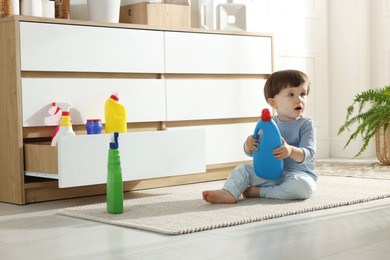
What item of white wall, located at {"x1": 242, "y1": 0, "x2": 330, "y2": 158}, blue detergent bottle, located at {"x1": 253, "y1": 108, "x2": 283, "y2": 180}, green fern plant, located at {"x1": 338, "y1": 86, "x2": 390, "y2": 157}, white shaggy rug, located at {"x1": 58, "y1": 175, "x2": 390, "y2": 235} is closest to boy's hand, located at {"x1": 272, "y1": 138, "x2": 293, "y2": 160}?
blue detergent bottle, located at {"x1": 253, "y1": 108, "x2": 283, "y2": 180}

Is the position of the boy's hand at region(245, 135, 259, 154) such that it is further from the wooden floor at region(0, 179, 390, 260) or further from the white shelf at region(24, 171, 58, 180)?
the white shelf at region(24, 171, 58, 180)

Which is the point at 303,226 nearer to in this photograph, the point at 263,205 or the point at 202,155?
the point at 263,205

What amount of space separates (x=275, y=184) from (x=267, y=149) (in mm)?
176

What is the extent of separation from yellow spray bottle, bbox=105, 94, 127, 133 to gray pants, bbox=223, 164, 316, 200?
1.76 feet

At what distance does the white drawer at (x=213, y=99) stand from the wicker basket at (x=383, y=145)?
825mm

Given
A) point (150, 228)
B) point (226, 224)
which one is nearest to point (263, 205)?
point (226, 224)

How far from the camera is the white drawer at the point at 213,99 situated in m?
3.07

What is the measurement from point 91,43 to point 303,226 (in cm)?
124

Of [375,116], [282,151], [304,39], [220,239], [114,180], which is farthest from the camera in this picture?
[304,39]

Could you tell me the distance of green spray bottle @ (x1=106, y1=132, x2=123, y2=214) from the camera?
7.16 ft

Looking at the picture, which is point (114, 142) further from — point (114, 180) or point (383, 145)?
point (383, 145)

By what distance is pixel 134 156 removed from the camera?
8.39 ft

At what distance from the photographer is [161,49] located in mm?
3010

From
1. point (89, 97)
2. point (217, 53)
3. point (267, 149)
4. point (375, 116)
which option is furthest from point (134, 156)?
point (375, 116)
